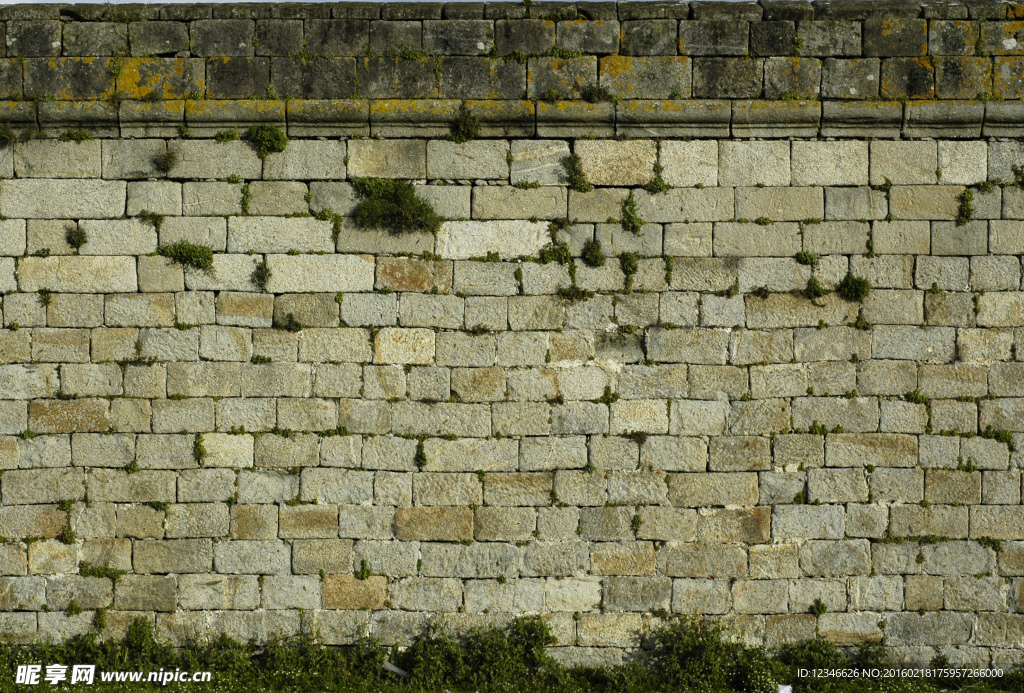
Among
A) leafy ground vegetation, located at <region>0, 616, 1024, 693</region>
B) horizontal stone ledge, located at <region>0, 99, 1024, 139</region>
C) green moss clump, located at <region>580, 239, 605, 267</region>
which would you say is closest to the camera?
leafy ground vegetation, located at <region>0, 616, 1024, 693</region>

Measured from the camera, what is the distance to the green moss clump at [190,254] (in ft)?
18.4

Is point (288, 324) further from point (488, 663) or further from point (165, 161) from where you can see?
point (488, 663)

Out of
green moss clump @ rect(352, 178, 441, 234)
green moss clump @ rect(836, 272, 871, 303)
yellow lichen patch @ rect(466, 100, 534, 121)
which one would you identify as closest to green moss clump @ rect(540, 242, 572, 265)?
green moss clump @ rect(352, 178, 441, 234)

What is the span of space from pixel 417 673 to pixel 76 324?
3686mm

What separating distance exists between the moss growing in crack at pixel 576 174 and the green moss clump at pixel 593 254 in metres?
0.41

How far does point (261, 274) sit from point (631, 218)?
2848 millimetres

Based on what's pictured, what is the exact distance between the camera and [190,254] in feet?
18.4

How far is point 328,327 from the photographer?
5660mm

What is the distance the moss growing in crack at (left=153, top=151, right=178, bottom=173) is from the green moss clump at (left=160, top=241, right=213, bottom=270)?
22.5 inches

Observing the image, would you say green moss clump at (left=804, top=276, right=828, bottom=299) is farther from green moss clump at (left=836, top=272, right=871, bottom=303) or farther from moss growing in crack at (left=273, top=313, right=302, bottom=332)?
moss growing in crack at (left=273, top=313, right=302, bottom=332)

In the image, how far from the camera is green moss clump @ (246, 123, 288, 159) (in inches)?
220

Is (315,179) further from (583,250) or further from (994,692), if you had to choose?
(994,692)

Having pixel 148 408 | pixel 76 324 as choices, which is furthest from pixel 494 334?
pixel 76 324

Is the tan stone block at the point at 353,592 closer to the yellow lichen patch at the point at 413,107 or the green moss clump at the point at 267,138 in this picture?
the green moss clump at the point at 267,138
